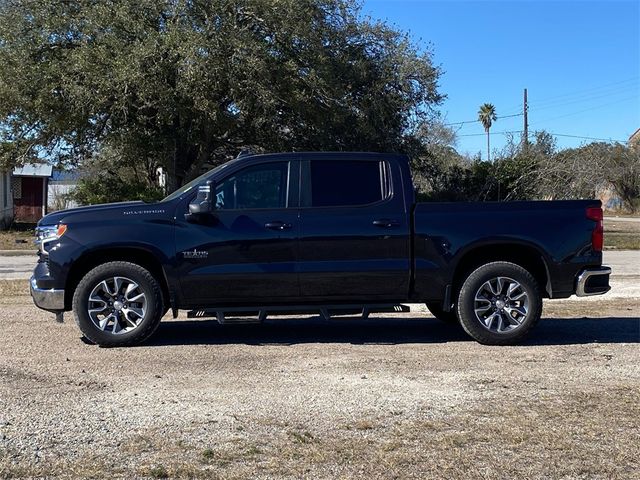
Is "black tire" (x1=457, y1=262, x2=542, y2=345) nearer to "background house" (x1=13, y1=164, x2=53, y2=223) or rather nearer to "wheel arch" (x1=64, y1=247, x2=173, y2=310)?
"wheel arch" (x1=64, y1=247, x2=173, y2=310)

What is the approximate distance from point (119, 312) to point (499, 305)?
3.97 meters

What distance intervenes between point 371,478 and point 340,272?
355 centimetres

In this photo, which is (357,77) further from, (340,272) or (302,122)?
(340,272)

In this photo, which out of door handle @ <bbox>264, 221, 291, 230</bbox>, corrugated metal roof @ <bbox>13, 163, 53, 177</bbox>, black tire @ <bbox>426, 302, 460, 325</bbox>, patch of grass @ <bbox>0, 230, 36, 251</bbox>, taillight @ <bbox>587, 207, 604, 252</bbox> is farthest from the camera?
corrugated metal roof @ <bbox>13, 163, 53, 177</bbox>

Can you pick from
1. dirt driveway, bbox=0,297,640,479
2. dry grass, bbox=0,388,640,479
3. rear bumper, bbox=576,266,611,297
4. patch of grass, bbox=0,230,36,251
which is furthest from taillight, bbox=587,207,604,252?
patch of grass, bbox=0,230,36,251

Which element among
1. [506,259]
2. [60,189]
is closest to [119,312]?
[506,259]

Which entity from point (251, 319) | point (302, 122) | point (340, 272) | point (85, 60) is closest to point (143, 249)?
point (251, 319)

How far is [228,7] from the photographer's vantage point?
69.8ft

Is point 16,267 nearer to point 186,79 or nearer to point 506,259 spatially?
point 186,79

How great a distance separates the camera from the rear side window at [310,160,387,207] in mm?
7520

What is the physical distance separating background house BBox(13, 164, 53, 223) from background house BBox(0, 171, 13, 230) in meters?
2.32

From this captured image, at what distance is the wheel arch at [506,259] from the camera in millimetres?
7570

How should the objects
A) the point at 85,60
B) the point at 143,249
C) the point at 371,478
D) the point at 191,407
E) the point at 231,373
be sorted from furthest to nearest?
the point at 85,60 < the point at 143,249 < the point at 231,373 < the point at 191,407 < the point at 371,478

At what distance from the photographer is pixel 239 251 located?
7.26 meters
